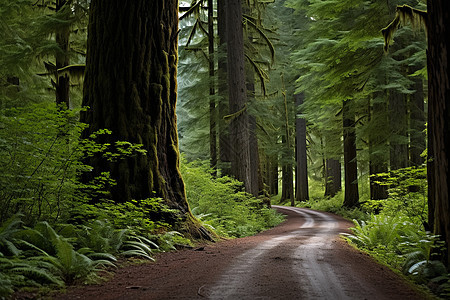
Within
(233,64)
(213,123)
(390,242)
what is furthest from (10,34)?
(390,242)

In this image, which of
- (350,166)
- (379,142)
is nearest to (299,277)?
(379,142)

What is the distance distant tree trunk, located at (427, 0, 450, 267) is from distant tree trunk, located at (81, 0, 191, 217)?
16.2ft

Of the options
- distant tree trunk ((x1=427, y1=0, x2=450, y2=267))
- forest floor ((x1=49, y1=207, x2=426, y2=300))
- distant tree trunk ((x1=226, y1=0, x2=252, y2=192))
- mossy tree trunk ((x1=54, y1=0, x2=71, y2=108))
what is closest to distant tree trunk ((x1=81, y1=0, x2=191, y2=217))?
forest floor ((x1=49, y1=207, x2=426, y2=300))

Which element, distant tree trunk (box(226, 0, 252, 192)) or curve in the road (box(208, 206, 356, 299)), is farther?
distant tree trunk (box(226, 0, 252, 192))

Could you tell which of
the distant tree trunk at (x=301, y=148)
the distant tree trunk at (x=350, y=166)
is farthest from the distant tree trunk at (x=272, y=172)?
the distant tree trunk at (x=350, y=166)

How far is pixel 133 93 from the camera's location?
7.70m

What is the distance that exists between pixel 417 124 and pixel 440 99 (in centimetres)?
1196

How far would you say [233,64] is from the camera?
15.6 metres

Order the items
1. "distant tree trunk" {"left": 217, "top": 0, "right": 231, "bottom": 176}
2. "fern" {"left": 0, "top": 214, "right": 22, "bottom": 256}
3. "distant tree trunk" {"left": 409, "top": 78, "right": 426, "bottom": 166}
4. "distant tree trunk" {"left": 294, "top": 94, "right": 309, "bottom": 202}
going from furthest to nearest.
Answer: "distant tree trunk" {"left": 294, "top": 94, "right": 309, "bottom": 202}, "distant tree trunk" {"left": 217, "top": 0, "right": 231, "bottom": 176}, "distant tree trunk" {"left": 409, "top": 78, "right": 426, "bottom": 166}, "fern" {"left": 0, "top": 214, "right": 22, "bottom": 256}

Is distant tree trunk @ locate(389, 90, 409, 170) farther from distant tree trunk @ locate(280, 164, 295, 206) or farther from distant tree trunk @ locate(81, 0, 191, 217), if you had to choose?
distant tree trunk @ locate(280, 164, 295, 206)

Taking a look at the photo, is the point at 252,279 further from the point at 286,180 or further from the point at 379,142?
the point at 286,180

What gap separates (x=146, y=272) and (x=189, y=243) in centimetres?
244

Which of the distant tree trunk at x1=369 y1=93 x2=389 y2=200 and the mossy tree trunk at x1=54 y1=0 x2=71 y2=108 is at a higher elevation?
the mossy tree trunk at x1=54 y1=0 x2=71 y2=108

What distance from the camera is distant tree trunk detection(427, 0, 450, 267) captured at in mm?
5492
